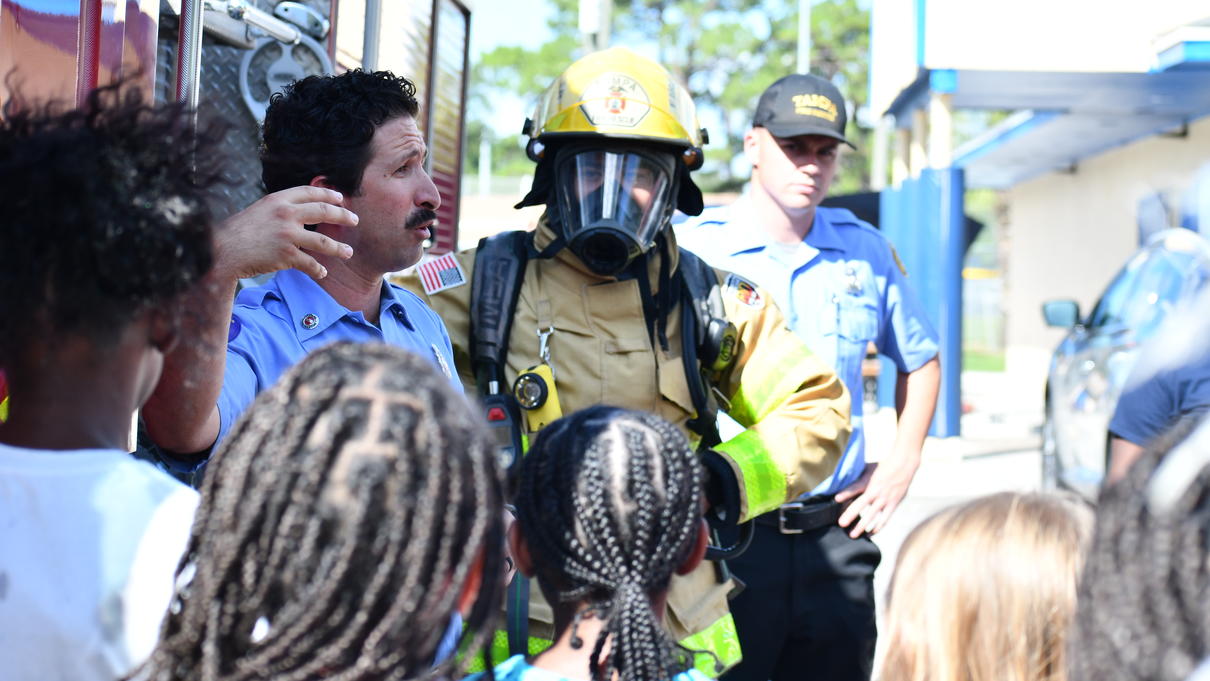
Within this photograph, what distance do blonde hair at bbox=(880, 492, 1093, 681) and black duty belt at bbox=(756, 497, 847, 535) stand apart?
170 centimetres

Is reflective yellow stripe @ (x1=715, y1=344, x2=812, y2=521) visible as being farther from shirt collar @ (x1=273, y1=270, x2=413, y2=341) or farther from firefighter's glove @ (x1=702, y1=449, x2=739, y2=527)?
shirt collar @ (x1=273, y1=270, x2=413, y2=341)

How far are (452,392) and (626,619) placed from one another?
424 mm

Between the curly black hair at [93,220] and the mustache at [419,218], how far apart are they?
104 cm

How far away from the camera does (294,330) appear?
2504mm

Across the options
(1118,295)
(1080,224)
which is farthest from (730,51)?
(1118,295)

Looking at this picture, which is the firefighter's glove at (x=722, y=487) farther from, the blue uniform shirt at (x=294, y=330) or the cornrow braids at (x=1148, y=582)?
the cornrow braids at (x=1148, y=582)

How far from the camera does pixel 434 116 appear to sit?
186 inches

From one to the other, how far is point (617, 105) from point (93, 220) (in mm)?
1749

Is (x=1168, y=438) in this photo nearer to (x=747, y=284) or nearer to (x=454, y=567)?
(x=454, y=567)

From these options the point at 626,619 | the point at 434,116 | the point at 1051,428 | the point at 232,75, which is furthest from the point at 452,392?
the point at 1051,428

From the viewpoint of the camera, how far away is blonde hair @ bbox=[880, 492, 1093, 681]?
1.74 meters

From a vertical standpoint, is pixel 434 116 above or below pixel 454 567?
above

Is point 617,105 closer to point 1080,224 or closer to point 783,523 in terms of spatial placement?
point 783,523

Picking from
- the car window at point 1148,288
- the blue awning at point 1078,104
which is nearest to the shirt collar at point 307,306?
the car window at point 1148,288
